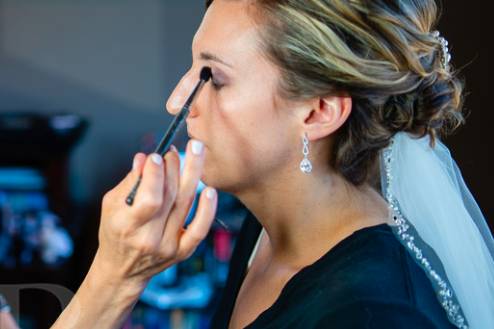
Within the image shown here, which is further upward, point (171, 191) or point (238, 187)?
point (171, 191)

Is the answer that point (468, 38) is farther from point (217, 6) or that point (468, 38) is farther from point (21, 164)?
point (21, 164)

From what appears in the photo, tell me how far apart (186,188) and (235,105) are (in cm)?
19

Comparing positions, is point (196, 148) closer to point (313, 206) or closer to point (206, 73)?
point (206, 73)

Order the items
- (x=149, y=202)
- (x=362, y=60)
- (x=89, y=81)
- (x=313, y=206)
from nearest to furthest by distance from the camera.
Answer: (x=149, y=202) → (x=362, y=60) → (x=313, y=206) → (x=89, y=81)

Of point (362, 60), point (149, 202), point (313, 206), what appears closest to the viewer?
point (149, 202)

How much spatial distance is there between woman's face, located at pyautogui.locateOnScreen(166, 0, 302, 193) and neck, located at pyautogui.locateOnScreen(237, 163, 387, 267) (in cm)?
5

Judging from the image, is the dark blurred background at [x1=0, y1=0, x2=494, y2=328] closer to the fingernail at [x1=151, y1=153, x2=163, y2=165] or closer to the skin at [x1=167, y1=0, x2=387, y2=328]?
the skin at [x1=167, y1=0, x2=387, y2=328]

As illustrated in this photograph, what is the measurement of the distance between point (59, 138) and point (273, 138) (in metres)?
2.07

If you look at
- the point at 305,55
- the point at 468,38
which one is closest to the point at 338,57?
the point at 305,55

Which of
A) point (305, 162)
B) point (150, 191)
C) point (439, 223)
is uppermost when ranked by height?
point (150, 191)

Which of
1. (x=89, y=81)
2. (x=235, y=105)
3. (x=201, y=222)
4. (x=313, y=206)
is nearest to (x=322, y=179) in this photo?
(x=313, y=206)

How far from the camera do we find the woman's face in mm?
1099

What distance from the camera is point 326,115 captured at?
112cm

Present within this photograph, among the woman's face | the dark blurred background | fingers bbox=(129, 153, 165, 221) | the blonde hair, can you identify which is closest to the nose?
the woman's face
